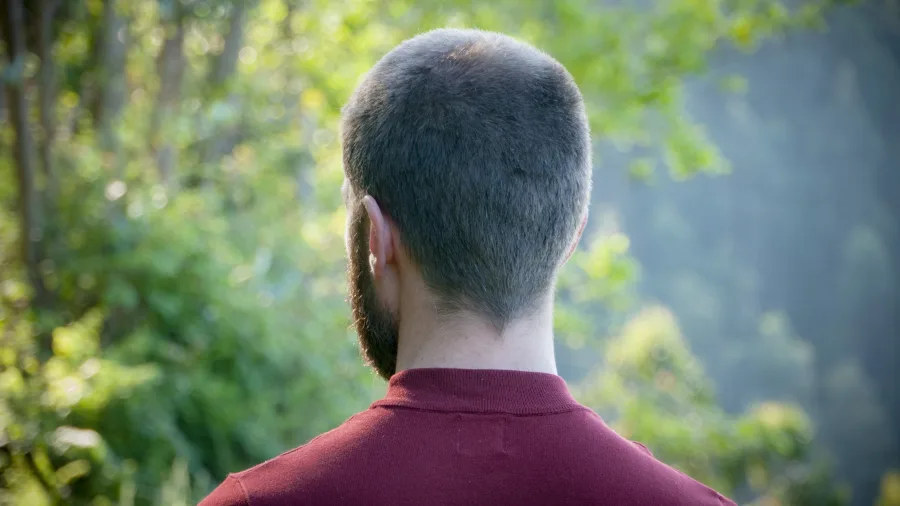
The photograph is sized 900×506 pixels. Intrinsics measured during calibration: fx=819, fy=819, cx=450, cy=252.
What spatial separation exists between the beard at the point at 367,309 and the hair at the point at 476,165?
0.06 metres

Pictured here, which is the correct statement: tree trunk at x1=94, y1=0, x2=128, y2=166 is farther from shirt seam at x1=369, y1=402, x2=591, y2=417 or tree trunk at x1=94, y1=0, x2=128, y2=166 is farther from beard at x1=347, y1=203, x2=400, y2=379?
shirt seam at x1=369, y1=402, x2=591, y2=417

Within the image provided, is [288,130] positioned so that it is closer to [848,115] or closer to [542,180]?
[542,180]

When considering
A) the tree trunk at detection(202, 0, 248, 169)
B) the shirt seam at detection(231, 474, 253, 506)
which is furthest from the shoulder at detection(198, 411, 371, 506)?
the tree trunk at detection(202, 0, 248, 169)

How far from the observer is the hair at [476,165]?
91 cm

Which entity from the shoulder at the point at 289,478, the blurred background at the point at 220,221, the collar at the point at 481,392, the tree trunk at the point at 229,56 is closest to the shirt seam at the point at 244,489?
the shoulder at the point at 289,478

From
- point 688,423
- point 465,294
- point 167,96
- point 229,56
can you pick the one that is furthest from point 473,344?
point 688,423

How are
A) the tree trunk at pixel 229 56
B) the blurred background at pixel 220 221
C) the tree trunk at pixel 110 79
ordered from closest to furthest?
1. the blurred background at pixel 220 221
2. the tree trunk at pixel 110 79
3. the tree trunk at pixel 229 56

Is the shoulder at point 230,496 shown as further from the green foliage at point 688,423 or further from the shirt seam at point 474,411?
the green foliage at point 688,423

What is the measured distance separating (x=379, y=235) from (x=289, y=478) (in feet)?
0.92

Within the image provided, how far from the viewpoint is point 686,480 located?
34.5 inches

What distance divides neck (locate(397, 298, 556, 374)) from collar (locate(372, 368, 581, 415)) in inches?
0.6

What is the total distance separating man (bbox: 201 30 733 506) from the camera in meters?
0.81

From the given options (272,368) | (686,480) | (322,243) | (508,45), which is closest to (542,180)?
(508,45)

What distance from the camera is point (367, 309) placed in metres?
1.00
